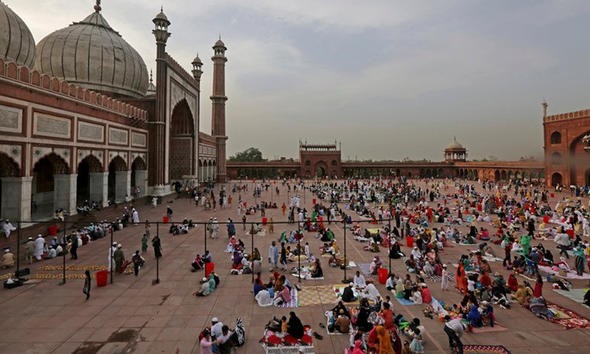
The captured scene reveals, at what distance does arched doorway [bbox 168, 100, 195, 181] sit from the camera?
3334 centimetres

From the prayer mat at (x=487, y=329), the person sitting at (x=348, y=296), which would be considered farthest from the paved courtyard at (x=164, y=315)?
the person sitting at (x=348, y=296)

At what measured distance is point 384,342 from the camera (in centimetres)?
576

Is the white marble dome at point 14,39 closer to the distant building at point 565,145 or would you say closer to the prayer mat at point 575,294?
the prayer mat at point 575,294

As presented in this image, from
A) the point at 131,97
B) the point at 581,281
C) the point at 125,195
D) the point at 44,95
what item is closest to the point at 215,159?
the point at 131,97

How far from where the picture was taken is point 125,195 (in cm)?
2478

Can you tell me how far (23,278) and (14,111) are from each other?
892 cm

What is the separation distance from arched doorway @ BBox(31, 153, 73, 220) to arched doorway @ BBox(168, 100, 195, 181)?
1202 centimetres

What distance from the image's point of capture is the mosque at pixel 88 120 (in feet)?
49.4

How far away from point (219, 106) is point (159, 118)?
18.5m

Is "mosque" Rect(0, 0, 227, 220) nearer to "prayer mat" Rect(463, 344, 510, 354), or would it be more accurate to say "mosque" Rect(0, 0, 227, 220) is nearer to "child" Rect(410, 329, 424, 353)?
"child" Rect(410, 329, 424, 353)

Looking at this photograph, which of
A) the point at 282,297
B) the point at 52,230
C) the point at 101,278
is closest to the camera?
the point at 282,297

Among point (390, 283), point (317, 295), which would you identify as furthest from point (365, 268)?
point (317, 295)

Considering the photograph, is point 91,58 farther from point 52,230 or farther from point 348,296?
point 348,296

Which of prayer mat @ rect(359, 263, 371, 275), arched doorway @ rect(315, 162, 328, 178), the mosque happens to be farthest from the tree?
prayer mat @ rect(359, 263, 371, 275)
